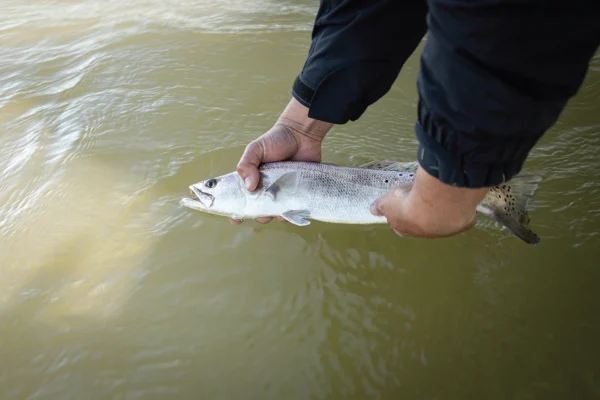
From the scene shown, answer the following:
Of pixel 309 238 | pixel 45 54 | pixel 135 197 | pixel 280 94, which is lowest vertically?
pixel 309 238

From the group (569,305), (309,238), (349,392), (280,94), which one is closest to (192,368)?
(349,392)

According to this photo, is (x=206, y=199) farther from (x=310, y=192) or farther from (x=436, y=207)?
(x=436, y=207)

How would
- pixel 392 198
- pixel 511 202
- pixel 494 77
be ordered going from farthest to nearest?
pixel 511 202 < pixel 392 198 < pixel 494 77

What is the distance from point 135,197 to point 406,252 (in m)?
2.04

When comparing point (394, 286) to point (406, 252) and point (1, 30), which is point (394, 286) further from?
point (1, 30)

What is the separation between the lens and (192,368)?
2389mm

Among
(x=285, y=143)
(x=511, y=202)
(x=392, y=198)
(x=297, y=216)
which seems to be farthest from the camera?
(x=285, y=143)

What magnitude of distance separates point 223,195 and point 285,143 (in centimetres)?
51

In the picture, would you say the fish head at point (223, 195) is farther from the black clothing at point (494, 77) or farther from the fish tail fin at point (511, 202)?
the black clothing at point (494, 77)

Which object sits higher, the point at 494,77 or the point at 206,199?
the point at 494,77

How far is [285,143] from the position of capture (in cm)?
281

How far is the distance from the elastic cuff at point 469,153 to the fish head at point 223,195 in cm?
169

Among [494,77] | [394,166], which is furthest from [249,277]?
[494,77]

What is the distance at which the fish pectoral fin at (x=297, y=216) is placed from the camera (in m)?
2.67
